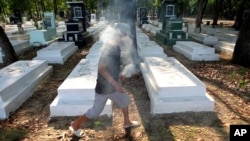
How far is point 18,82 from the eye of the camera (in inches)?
226

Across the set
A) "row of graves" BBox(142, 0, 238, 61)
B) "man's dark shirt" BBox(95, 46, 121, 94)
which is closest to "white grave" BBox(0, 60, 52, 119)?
"man's dark shirt" BBox(95, 46, 121, 94)

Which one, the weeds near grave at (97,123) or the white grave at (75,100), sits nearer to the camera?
the weeds near grave at (97,123)

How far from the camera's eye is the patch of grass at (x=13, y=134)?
4117 mm

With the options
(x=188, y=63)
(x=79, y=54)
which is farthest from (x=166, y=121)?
(x=79, y=54)

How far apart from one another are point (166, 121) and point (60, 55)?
6.46 m

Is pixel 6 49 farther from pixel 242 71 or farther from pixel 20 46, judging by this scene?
pixel 242 71

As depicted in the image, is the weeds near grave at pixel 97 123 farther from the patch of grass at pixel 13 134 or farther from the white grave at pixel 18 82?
the white grave at pixel 18 82

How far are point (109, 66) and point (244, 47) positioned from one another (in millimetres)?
6674

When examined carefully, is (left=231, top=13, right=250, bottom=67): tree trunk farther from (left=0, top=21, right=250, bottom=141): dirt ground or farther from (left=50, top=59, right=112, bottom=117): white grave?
(left=50, top=59, right=112, bottom=117): white grave

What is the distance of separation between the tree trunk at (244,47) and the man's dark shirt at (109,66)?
251 inches

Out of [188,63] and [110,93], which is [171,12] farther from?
[110,93]

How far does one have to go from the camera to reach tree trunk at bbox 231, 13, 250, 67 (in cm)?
834

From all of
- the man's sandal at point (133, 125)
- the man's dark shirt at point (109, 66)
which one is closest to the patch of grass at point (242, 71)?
the man's sandal at point (133, 125)

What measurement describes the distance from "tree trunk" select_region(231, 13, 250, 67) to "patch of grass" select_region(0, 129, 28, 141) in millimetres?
7422
